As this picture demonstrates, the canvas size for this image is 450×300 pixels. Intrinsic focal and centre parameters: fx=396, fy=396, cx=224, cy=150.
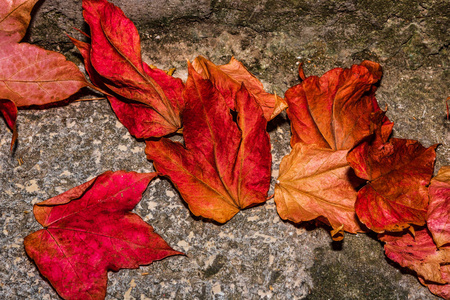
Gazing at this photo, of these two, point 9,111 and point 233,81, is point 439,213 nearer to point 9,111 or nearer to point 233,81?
point 233,81

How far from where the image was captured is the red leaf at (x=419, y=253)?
1.11 metres

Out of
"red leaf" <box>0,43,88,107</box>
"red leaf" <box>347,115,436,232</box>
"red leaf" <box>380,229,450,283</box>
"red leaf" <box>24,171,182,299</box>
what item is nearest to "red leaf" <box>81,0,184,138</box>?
"red leaf" <box>0,43,88,107</box>

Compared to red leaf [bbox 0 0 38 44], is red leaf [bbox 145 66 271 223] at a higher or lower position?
lower

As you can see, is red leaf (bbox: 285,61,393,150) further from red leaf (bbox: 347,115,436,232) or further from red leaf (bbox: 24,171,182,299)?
red leaf (bbox: 24,171,182,299)

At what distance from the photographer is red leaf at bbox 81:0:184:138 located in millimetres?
1097

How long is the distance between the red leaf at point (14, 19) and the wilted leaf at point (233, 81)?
0.49 meters

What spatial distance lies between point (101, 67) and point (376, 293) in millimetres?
1008

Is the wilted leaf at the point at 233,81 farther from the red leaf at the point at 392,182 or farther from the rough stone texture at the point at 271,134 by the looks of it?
the red leaf at the point at 392,182

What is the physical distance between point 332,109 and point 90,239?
79 centimetres

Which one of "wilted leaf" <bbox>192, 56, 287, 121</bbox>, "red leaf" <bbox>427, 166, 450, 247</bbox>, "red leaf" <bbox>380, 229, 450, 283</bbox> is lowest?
"red leaf" <bbox>380, 229, 450, 283</bbox>

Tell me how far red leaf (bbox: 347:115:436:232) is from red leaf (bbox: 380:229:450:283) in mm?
100

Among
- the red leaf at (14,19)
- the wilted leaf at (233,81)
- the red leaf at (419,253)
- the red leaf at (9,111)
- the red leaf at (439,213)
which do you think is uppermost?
the red leaf at (14,19)

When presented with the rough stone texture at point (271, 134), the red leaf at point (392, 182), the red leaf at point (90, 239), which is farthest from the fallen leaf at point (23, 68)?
the red leaf at point (392, 182)

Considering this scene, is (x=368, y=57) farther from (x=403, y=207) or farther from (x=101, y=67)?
(x=101, y=67)
